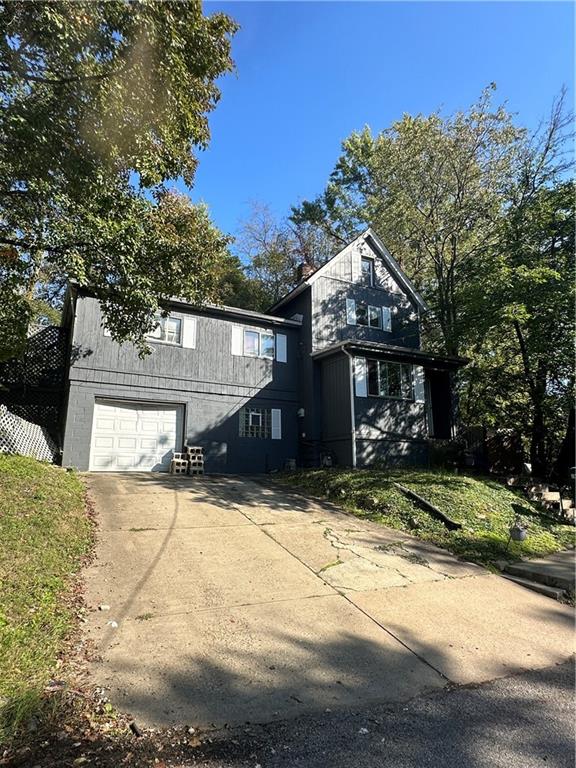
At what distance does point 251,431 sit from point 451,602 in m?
10.4

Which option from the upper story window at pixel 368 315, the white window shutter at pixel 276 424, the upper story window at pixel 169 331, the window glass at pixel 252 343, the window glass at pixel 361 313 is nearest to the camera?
the upper story window at pixel 169 331

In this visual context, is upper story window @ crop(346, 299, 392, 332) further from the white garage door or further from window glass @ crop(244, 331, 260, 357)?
the white garage door

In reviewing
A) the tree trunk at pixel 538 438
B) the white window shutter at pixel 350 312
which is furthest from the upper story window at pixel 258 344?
the tree trunk at pixel 538 438

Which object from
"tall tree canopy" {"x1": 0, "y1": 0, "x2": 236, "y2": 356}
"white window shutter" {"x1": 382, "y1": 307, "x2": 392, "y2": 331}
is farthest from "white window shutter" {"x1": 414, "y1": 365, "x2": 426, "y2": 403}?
"tall tree canopy" {"x1": 0, "y1": 0, "x2": 236, "y2": 356}

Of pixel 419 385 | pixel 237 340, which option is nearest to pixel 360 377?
pixel 419 385

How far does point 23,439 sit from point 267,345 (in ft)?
27.3

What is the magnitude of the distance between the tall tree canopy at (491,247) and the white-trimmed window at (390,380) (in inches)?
100

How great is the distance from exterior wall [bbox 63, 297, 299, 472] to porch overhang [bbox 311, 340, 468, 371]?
210 centimetres

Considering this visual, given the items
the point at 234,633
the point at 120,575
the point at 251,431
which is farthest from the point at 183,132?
the point at 251,431

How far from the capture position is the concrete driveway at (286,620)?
3148mm

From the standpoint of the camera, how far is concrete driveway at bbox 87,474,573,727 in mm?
3148

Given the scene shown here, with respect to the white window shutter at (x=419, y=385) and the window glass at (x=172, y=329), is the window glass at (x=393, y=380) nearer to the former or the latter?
the white window shutter at (x=419, y=385)

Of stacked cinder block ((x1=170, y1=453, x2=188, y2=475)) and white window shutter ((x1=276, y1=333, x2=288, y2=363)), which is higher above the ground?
white window shutter ((x1=276, y1=333, x2=288, y2=363))

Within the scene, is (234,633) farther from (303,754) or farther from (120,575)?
(120,575)
